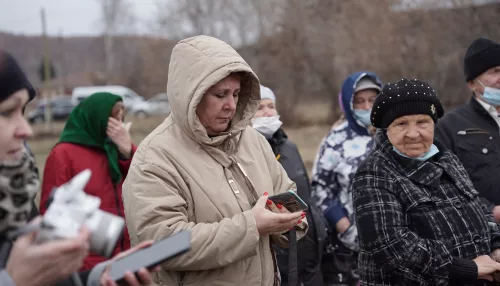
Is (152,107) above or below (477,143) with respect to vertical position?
below

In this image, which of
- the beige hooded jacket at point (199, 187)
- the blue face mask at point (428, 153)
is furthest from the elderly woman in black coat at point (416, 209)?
the beige hooded jacket at point (199, 187)

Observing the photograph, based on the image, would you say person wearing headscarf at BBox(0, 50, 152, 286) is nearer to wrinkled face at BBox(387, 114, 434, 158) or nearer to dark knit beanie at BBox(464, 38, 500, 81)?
wrinkled face at BBox(387, 114, 434, 158)

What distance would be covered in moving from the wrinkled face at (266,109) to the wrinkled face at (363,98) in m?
0.67

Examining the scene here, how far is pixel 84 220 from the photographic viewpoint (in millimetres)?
1454

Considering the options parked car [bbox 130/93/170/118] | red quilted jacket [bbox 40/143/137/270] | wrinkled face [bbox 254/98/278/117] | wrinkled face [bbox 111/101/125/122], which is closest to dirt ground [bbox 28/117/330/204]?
parked car [bbox 130/93/170/118]

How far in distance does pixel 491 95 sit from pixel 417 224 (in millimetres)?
1645

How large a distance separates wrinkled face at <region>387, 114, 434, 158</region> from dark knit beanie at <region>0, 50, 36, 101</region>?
1875mm

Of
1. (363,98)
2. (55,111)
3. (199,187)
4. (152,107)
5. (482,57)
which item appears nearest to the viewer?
(199,187)

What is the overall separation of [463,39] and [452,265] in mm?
12440

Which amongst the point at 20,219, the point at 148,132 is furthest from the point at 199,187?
the point at 148,132

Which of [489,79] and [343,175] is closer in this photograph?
[489,79]

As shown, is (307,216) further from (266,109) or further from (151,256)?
(151,256)

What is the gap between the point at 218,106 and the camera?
8.56ft

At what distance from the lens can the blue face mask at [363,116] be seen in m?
4.11
